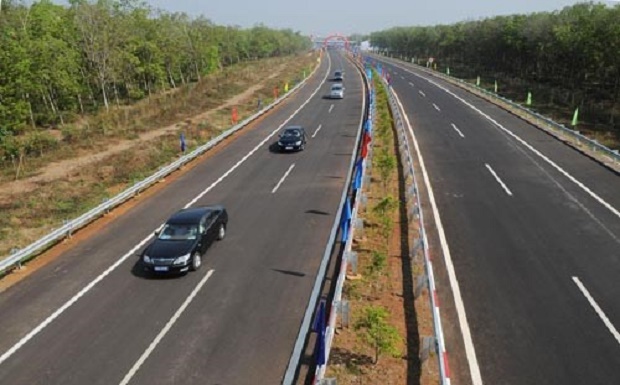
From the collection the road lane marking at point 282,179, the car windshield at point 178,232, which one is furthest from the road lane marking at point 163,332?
the road lane marking at point 282,179

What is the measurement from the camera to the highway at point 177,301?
1175 cm

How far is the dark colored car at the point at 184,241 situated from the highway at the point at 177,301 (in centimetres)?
39

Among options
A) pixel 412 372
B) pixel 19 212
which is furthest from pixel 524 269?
pixel 19 212

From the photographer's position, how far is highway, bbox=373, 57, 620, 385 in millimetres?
11523

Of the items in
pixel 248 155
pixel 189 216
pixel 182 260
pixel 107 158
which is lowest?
pixel 107 158

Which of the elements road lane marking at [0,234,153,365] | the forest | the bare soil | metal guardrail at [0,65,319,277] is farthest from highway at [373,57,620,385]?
the forest

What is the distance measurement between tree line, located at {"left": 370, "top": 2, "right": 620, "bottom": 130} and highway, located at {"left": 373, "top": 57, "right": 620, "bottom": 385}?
67.5ft

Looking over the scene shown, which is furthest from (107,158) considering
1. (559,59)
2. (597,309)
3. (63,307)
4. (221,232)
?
(559,59)

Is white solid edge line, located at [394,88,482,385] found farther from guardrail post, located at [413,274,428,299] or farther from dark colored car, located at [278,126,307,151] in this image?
dark colored car, located at [278,126,307,151]

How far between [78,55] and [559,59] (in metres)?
52.0

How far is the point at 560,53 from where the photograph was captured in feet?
185

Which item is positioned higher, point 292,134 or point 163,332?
point 292,134

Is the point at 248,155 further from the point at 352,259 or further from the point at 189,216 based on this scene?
the point at 352,259

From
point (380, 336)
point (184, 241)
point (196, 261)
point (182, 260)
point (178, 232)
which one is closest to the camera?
point (380, 336)
